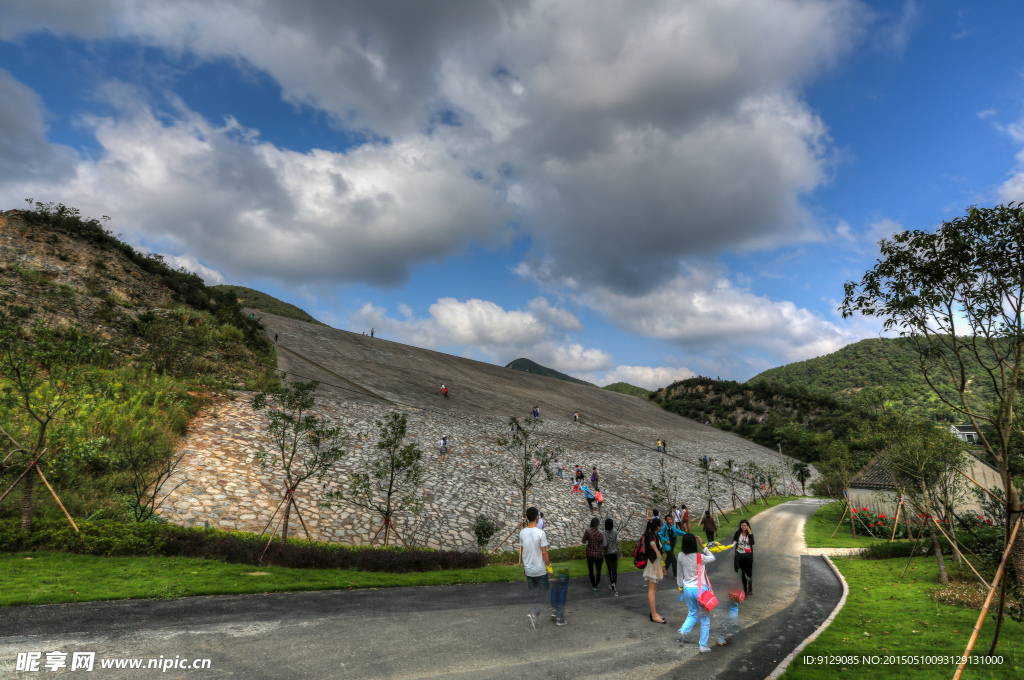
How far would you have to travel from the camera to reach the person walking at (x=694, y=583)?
324 inches

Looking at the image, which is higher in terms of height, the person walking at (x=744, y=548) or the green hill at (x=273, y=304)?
the green hill at (x=273, y=304)

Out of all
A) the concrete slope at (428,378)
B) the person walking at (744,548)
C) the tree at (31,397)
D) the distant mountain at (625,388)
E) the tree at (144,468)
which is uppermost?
the distant mountain at (625,388)

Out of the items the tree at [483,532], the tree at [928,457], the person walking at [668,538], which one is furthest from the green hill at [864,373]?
the tree at [483,532]

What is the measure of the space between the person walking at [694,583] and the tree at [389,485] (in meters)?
10.5

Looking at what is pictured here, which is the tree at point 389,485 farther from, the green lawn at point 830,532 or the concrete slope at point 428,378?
the green lawn at point 830,532

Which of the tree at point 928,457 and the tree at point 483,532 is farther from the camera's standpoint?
the tree at point 483,532

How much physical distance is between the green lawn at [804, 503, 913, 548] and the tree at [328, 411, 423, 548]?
74.6 feet

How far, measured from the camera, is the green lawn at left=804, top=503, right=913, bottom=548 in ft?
82.2

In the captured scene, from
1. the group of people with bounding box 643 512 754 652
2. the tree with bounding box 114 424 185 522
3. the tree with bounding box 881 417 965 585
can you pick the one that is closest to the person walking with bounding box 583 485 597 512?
the group of people with bounding box 643 512 754 652

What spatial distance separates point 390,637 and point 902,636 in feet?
36.3

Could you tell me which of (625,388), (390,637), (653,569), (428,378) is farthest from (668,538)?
(625,388)

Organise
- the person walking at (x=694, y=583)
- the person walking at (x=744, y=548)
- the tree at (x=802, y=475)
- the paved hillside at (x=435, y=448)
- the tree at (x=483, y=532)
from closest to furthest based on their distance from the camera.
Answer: the person walking at (x=694, y=583) → the person walking at (x=744, y=548) → the paved hillside at (x=435, y=448) → the tree at (x=483, y=532) → the tree at (x=802, y=475)

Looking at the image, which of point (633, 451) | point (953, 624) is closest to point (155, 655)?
point (953, 624)

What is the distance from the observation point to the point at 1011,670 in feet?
24.8
